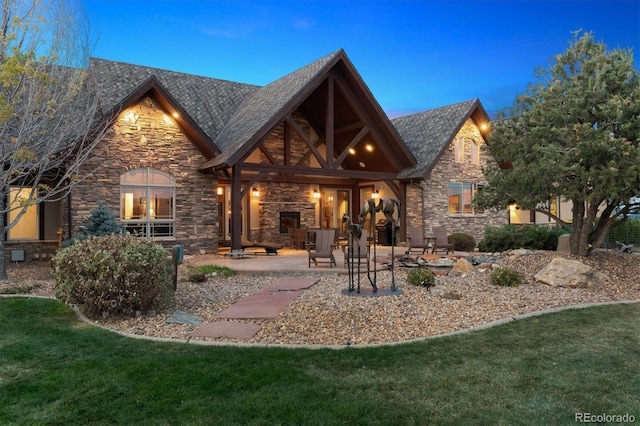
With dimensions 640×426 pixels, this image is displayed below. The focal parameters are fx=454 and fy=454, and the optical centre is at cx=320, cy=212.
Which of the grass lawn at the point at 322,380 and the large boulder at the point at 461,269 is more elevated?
the large boulder at the point at 461,269

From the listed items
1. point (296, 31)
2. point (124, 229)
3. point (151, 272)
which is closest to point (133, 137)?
point (124, 229)

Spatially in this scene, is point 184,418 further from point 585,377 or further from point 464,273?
point 464,273

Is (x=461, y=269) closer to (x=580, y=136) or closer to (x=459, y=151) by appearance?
(x=580, y=136)

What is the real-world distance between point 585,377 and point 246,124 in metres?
12.6

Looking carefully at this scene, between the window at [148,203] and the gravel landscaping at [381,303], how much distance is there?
3.49 meters

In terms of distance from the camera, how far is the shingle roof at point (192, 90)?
1476 centimetres

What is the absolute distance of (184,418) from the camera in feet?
10.8

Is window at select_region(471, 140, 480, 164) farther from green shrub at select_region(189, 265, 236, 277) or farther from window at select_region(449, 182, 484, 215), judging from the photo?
green shrub at select_region(189, 265, 236, 277)

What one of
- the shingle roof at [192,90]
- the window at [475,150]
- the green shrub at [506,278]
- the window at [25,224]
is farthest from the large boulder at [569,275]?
the window at [25,224]

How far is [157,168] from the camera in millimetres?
13953

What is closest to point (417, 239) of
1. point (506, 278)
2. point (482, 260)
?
point (482, 260)

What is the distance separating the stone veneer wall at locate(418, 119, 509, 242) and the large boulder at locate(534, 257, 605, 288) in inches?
358

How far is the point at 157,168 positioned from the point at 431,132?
11.2m

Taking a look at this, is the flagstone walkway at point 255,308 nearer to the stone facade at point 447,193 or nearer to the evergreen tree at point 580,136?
the evergreen tree at point 580,136
